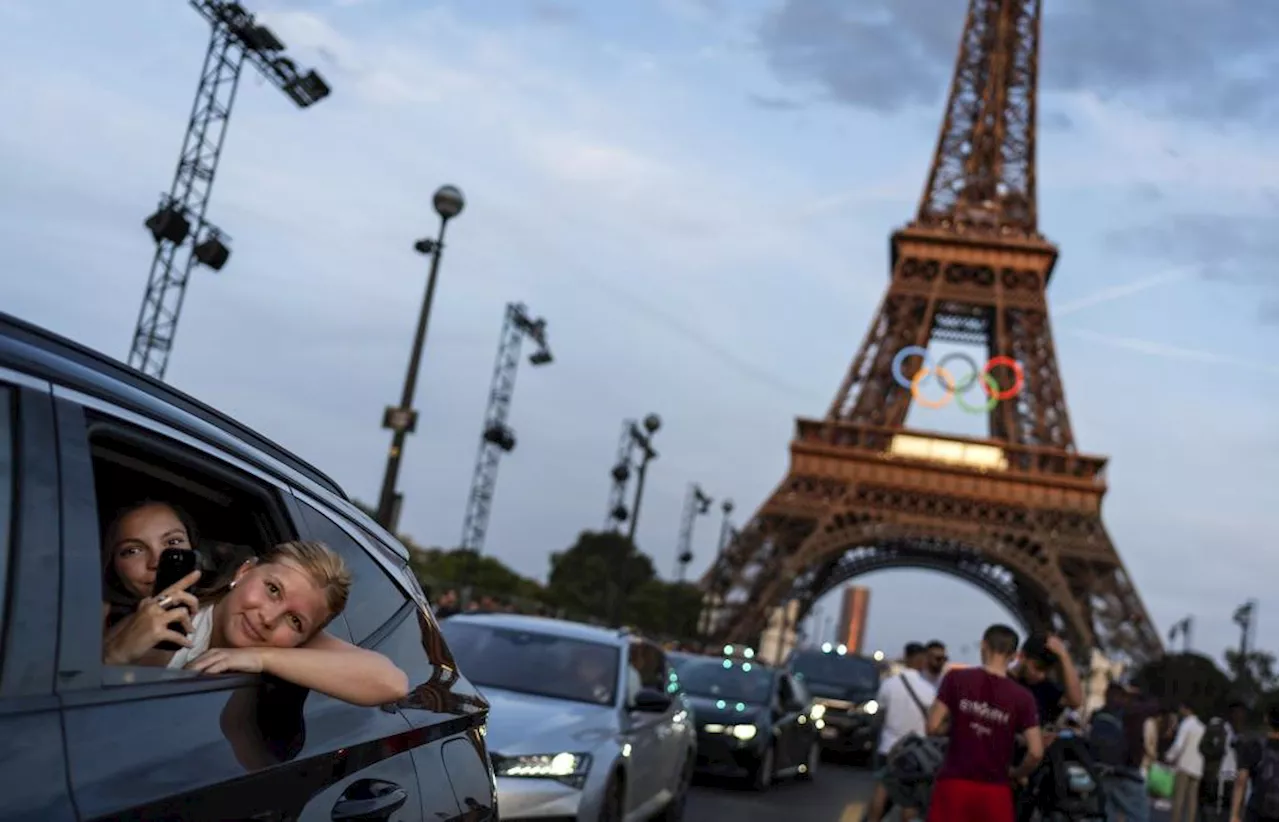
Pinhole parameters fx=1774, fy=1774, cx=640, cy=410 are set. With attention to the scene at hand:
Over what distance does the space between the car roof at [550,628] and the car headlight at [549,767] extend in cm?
173

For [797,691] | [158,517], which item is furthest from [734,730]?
[158,517]

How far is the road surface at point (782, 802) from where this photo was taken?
14.9 m

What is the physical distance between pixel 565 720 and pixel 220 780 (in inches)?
266

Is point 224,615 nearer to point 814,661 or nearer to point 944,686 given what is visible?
point 944,686

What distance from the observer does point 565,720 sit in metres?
9.10

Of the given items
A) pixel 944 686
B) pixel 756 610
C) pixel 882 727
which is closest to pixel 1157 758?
pixel 882 727

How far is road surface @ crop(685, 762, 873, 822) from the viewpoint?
14.9 meters

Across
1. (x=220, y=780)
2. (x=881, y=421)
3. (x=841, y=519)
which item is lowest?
(x=220, y=780)

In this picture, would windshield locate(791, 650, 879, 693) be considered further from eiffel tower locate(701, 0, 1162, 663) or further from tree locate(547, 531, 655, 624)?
tree locate(547, 531, 655, 624)

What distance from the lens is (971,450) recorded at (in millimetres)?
63688

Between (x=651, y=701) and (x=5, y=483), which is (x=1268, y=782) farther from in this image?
(x=5, y=483)

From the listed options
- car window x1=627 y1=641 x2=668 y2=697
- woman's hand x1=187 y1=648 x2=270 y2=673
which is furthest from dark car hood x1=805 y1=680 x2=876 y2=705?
woman's hand x1=187 y1=648 x2=270 y2=673

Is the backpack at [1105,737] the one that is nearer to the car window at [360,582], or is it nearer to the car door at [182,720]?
the car window at [360,582]

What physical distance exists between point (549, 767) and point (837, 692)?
1727cm
